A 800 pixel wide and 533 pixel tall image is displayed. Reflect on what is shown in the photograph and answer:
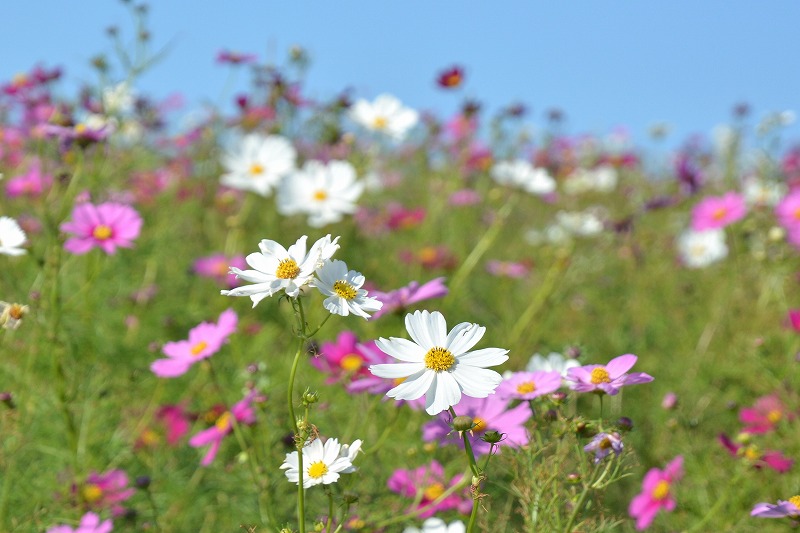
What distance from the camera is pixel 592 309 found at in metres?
3.23

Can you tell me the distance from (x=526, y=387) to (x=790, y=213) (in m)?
2.15

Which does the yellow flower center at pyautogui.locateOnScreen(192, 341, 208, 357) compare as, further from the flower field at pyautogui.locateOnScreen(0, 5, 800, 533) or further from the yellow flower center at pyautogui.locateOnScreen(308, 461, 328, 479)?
the yellow flower center at pyautogui.locateOnScreen(308, 461, 328, 479)

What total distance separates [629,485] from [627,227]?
1261mm

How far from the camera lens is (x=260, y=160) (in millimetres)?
2803

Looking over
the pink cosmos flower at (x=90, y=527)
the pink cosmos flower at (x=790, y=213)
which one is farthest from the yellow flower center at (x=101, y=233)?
the pink cosmos flower at (x=790, y=213)

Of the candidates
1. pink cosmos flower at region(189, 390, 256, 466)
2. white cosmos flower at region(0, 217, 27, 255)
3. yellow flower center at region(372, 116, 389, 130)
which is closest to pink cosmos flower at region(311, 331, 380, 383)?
pink cosmos flower at region(189, 390, 256, 466)

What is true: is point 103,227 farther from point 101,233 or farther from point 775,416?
point 775,416

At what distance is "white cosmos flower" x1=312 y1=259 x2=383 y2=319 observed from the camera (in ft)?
2.94

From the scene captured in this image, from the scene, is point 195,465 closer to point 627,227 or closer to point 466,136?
point 627,227

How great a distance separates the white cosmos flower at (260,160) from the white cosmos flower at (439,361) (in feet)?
6.03

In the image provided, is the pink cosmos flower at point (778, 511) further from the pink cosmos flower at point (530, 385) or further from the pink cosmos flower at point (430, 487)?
the pink cosmos flower at point (430, 487)

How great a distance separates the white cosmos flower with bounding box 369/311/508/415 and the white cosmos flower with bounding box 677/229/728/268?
294 centimetres

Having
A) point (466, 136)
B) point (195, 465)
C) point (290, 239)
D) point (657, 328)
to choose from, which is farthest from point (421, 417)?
point (466, 136)

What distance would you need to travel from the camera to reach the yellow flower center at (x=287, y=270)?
913mm
